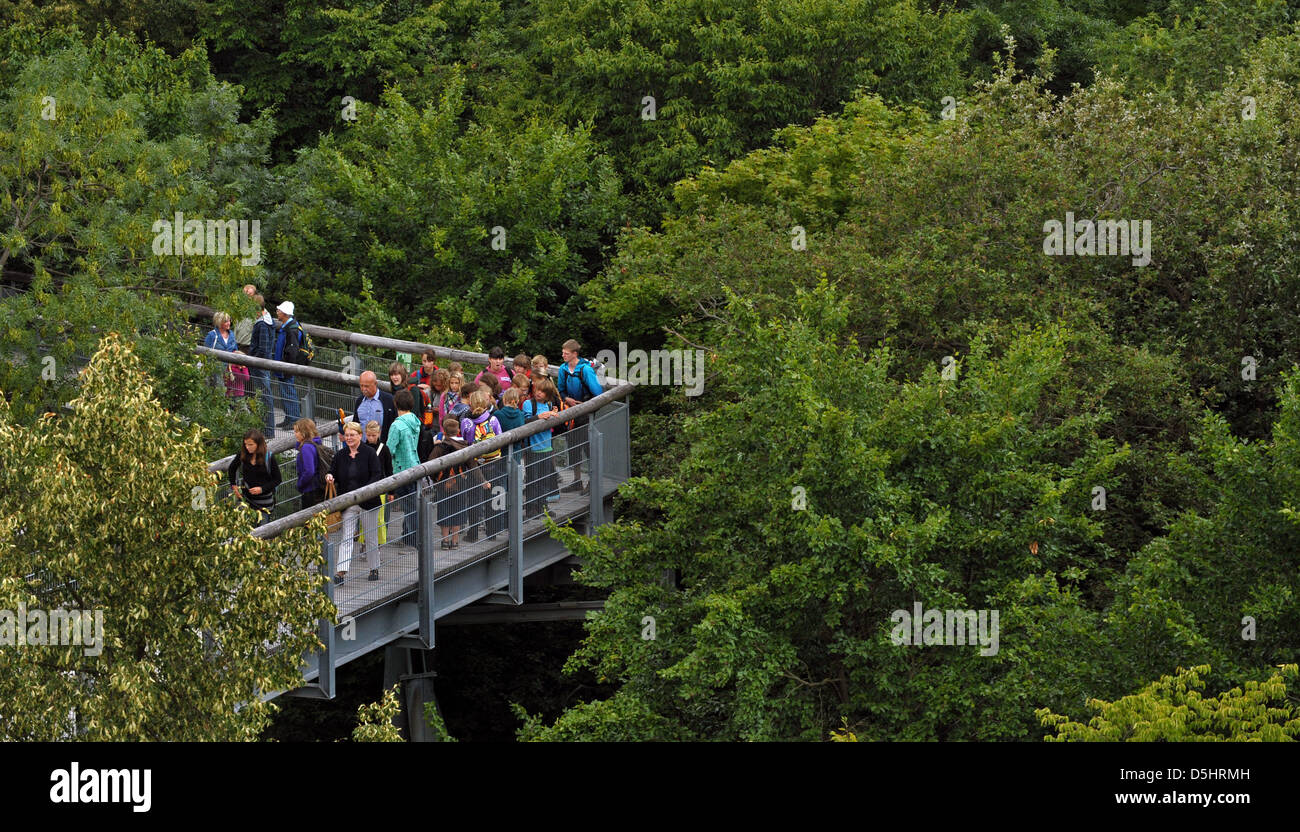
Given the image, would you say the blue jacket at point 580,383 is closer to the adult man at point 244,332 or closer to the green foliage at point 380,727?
the adult man at point 244,332

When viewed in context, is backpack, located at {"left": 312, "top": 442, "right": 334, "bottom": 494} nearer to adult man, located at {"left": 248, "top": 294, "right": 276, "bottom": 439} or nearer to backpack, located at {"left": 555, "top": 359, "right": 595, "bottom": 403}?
backpack, located at {"left": 555, "top": 359, "right": 595, "bottom": 403}

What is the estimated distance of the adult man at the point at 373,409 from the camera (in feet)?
59.7

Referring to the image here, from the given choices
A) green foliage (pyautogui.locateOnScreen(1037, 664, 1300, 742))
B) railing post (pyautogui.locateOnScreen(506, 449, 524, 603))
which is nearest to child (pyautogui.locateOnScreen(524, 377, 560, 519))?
railing post (pyautogui.locateOnScreen(506, 449, 524, 603))

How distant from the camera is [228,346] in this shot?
23.1 meters

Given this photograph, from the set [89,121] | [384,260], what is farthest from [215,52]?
[89,121]

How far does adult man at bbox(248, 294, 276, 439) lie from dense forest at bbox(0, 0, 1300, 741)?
390mm

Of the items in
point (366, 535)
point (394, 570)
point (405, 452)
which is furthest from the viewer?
point (405, 452)

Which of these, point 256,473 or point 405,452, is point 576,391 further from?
point 256,473

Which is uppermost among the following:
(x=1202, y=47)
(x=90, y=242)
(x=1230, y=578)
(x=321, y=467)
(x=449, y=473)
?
(x=1202, y=47)

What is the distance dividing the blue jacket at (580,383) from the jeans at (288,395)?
156 inches

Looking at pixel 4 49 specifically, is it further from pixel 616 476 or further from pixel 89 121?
pixel 616 476

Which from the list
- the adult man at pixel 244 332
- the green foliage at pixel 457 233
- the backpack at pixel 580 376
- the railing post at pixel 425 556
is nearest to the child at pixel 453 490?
the railing post at pixel 425 556

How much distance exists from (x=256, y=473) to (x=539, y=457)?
394 cm

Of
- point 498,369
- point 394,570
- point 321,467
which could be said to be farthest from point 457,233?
point 394,570
